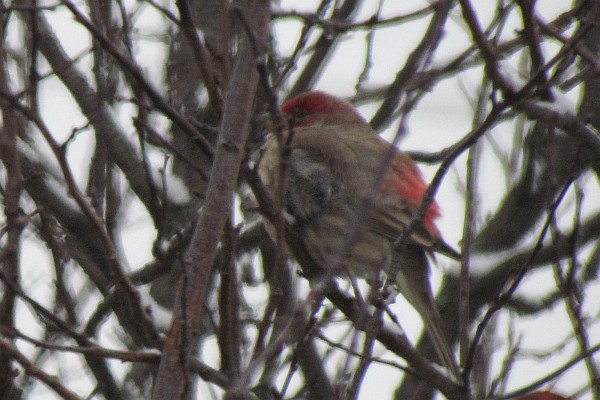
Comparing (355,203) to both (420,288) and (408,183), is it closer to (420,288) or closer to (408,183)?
(408,183)

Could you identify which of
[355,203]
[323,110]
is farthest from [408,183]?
[323,110]

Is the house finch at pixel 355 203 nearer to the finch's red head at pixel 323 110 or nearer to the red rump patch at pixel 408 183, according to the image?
the red rump patch at pixel 408 183

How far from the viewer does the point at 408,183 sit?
6.41 meters

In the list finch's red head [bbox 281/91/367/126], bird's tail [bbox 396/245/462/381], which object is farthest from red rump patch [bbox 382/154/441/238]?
finch's red head [bbox 281/91/367/126]

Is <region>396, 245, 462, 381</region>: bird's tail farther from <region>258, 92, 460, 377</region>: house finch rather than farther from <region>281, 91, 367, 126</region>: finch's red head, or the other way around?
<region>281, 91, 367, 126</region>: finch's red head

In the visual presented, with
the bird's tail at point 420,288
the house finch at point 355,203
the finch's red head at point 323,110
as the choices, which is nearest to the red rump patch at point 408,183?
the house finch at point 355,203

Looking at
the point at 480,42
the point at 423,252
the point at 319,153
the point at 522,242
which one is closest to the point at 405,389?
the point at 423,252

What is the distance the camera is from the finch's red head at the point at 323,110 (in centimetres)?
708

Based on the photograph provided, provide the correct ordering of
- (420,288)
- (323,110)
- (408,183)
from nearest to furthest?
(420,288)
(408,183)
(323,110)

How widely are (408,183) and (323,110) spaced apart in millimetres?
1136

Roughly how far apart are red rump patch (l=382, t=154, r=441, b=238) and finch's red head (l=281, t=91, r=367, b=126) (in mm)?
684

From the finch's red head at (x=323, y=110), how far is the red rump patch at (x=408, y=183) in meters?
0.68

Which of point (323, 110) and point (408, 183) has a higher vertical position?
point (323, 110)

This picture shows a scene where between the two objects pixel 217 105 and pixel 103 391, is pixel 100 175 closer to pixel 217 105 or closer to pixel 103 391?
pixel 103 391
